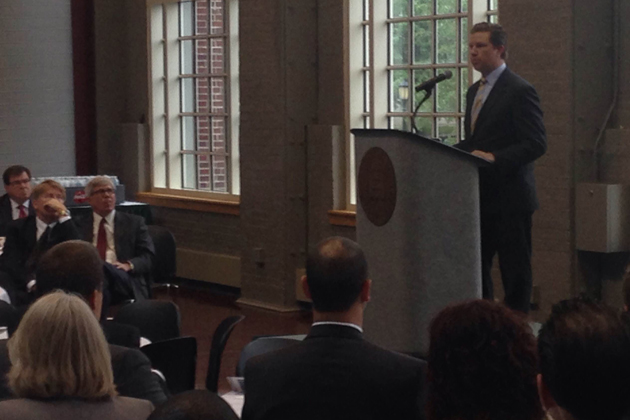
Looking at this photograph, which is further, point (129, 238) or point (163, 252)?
point (163, 252)

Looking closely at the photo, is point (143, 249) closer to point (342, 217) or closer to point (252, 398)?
point (342, 217)

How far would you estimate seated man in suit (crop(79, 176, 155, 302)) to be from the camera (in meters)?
6.16

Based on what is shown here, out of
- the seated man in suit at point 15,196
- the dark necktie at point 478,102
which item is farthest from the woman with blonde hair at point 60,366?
the seated man in suit at point 15,196

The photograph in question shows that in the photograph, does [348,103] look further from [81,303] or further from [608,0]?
[81,303]

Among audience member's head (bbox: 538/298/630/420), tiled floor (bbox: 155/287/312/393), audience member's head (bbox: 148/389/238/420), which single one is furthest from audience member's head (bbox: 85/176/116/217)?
audience member's head (bbox: 538/298/630/420)

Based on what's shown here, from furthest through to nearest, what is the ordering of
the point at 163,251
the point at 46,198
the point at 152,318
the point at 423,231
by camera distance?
the point at 163,251
the point at 46,198
the point at 423,231
the point at 152,318

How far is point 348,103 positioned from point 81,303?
6284 millimetres

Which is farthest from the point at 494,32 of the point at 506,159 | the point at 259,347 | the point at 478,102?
the point at 259,347

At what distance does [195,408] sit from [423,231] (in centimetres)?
287

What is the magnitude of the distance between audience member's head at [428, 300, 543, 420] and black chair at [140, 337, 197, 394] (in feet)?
6.34

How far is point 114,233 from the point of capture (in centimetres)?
624

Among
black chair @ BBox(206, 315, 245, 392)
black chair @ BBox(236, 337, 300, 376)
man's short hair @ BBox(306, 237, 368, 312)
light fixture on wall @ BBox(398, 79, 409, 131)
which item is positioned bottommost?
black chair @ BBox(206, 315, 245, 392)

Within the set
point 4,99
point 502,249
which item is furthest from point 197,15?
point 502,249

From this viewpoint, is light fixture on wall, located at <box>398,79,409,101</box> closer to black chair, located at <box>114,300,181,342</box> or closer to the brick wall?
the brick wall
